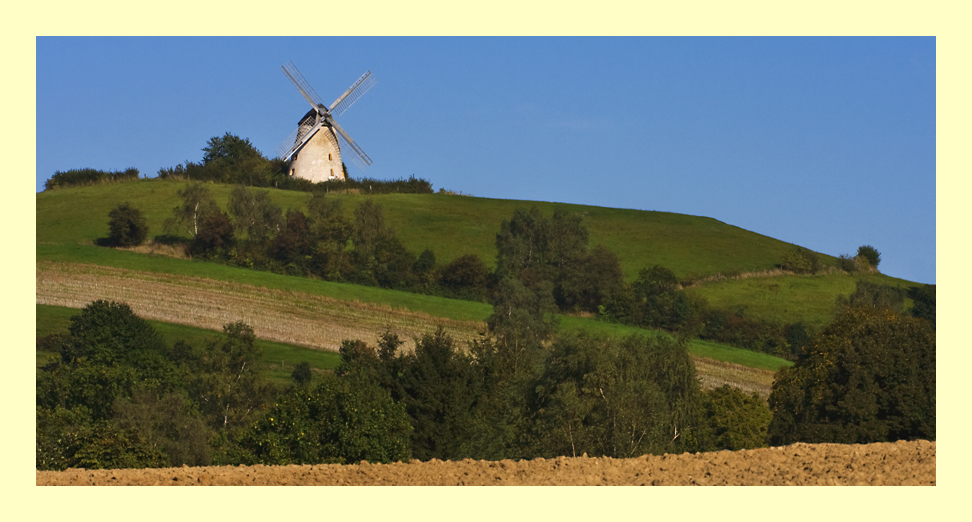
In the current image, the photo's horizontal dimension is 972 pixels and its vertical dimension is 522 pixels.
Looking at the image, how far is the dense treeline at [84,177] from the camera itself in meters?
120

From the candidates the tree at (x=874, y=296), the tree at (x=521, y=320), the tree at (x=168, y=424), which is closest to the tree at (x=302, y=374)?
the tree at (x=168, y=424)

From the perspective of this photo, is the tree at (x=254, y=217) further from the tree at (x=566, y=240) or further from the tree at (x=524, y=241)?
the tree at (x=566, y=240)

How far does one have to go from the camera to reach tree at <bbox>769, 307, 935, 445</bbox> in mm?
36000

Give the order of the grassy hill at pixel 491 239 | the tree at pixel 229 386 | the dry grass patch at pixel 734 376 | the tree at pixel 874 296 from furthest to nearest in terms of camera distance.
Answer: the grassy hill at pixel 491 239, the tree at pixel 874 296, the dry grass patch at pixel 734 376, the tree at pixel 229 386

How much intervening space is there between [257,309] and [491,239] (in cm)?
3832

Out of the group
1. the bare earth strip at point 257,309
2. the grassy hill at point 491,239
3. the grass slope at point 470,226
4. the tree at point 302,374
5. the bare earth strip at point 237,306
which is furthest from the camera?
the grass slope at point 470,226

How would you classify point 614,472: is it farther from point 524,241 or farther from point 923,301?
point 524,241

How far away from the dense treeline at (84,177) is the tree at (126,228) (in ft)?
102

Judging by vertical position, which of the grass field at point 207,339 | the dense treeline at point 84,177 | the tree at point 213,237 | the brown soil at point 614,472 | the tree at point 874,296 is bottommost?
the grass field at point 207,339

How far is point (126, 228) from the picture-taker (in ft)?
299

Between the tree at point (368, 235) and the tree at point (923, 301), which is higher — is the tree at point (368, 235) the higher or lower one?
the higher one

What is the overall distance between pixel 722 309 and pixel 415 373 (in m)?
45.8

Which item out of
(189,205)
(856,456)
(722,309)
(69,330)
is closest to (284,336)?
(69,330)

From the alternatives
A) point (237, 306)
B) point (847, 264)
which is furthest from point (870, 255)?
point (237, 306)
